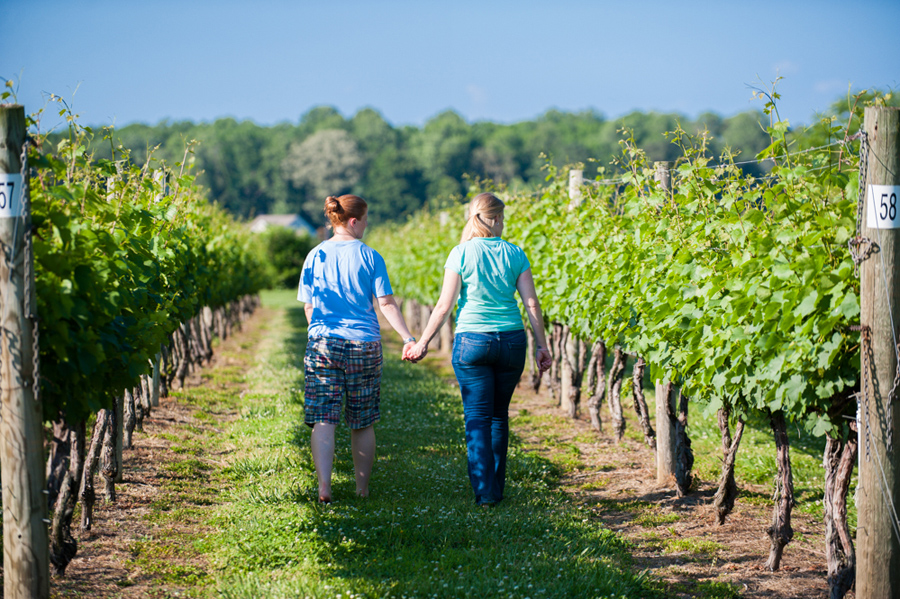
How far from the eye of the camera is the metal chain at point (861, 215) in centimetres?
321

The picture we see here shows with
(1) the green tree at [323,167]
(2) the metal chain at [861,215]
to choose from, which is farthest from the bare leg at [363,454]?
(1) the green tree at [323,167]

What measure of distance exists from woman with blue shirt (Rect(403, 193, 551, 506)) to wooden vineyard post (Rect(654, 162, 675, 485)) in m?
1.26

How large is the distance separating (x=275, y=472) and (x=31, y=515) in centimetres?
226

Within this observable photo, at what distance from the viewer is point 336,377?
4582 millimetres

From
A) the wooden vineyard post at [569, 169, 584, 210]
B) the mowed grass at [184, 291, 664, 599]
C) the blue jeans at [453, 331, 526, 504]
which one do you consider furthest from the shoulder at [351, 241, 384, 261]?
the wooden vineyard post at [569, 169, 584, 210]

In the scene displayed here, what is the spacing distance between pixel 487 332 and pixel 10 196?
8.24 ft

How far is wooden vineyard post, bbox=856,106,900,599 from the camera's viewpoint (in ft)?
10.5

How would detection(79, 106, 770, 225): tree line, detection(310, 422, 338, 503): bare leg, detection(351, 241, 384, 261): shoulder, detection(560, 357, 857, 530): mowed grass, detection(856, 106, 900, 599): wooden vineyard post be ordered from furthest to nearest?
detection(79, 106, 770, 225): tree line
detection(560, 357, 857, 530): mowed grass
detection(351, 241, 384, 261): shoulder
detection(310, 422, 338, 503): bare leg
detection(856, 106, 900, 599): wooden vineyard post

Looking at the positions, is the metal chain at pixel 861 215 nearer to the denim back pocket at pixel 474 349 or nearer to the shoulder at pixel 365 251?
the denim back pocket at pixel 474 349

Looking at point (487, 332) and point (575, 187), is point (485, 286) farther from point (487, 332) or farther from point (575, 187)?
point (575, 187)

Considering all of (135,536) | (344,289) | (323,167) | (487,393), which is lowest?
(135,536)

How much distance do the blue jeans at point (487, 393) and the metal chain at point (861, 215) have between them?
1913 millimetres

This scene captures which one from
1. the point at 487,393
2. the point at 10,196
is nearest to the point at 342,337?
the point at 487,393

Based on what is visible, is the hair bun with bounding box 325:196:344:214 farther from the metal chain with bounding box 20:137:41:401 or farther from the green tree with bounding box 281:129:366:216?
the green tree with bounding box 281:129:366:216
